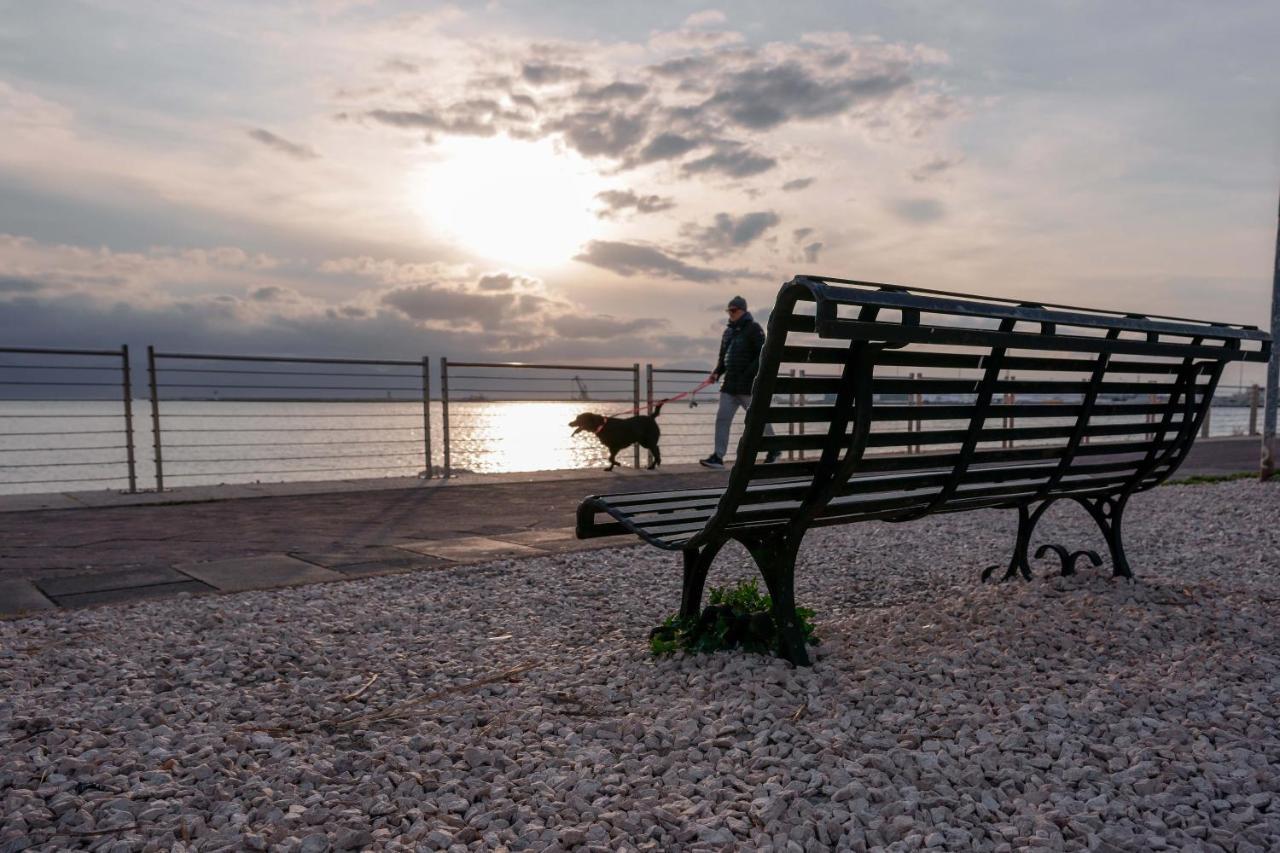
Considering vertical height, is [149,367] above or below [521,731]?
above

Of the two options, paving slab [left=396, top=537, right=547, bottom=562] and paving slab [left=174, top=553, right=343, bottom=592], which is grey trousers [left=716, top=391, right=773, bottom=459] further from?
paving slab [left=174, top=553, right=343, bottom=592]

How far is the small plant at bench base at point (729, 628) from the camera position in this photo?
3039mm

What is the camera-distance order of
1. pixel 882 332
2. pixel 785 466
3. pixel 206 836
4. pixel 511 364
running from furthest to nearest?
pixel 511 364, pixel 785 466, pixel 882 332, pixel 206 836

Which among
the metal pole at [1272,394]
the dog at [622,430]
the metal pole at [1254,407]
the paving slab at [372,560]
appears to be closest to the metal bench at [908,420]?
the paving slab at [372,560]

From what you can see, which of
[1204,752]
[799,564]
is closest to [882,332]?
[1204,752]

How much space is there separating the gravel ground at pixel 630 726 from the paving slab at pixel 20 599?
264mm

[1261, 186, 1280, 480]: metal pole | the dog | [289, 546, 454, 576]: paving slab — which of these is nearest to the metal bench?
[289, 546, 454, 576]: paving slab

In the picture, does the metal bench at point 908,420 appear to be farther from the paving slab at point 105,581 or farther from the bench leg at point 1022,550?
the paving slab at point 105,581

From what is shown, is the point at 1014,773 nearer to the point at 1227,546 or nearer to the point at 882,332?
the point at 882,332

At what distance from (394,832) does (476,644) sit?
4.81ft

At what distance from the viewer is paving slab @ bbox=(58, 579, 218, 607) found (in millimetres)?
4094

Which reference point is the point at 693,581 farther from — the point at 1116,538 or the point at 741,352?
the point at 741,352

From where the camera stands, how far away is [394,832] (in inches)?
77.4

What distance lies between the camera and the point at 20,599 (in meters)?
4.14
